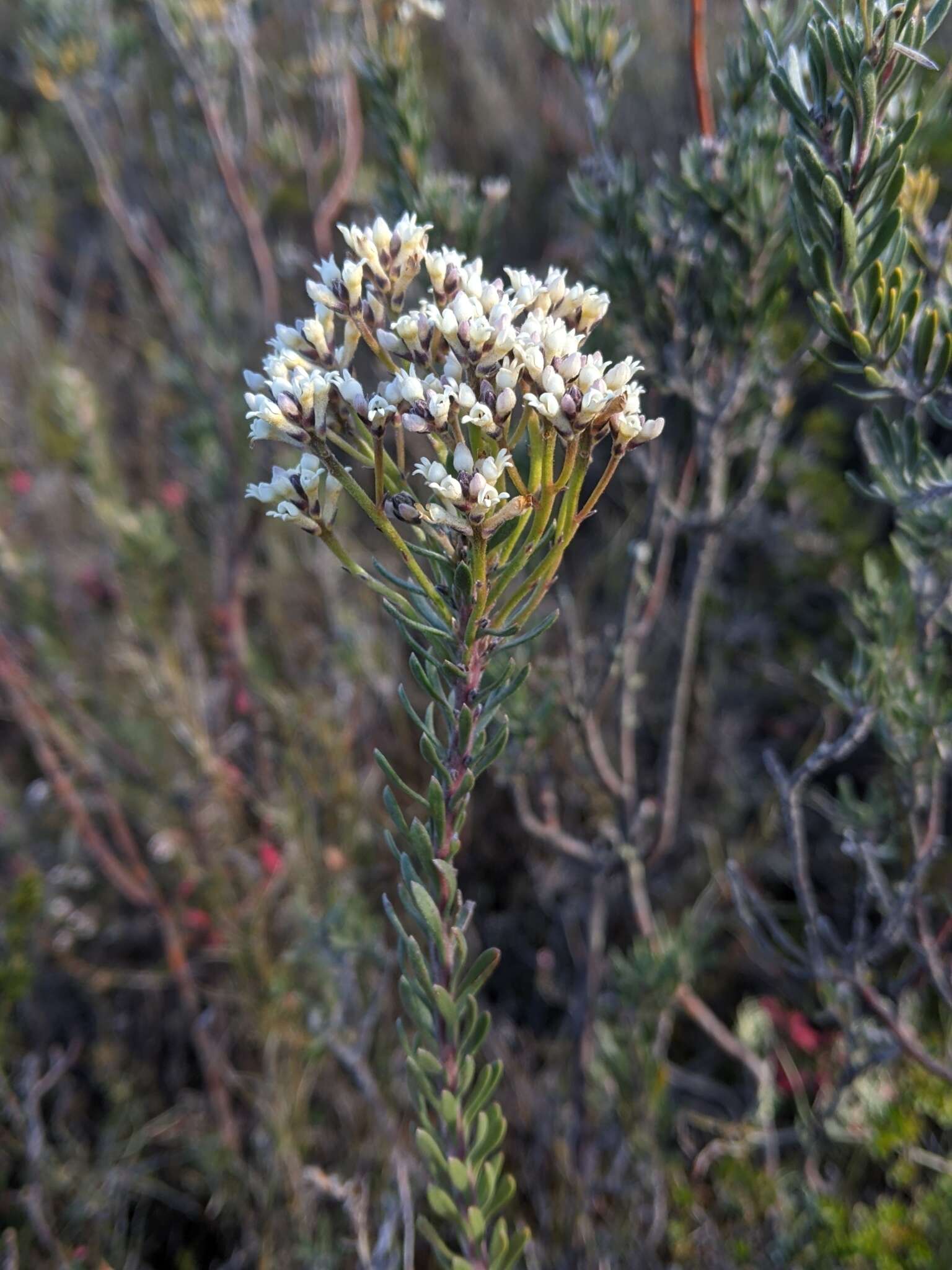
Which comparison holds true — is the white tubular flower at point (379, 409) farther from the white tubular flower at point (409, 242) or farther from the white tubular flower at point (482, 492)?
the white tubular flower at point (409, 242)

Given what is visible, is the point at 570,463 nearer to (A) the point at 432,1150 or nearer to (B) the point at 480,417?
(B) the point at 480,417

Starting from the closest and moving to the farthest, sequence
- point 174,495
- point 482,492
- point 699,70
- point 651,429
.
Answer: point 482,492 < point 651,429 < point 699,70 < point 174,495

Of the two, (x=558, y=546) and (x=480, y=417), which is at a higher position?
(x=480, y=417)

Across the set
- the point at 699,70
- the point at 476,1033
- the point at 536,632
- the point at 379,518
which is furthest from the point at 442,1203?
the point at 699,70

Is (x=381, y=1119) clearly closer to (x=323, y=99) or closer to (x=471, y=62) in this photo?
(x=323, y=99)

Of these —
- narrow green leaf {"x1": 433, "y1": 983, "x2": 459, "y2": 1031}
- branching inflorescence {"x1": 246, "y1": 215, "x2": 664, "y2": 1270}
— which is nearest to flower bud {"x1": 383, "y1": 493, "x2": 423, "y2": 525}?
branching inflorescence {"x1": 246, "y1": 215, "x2": 664, "y2": 1270}
